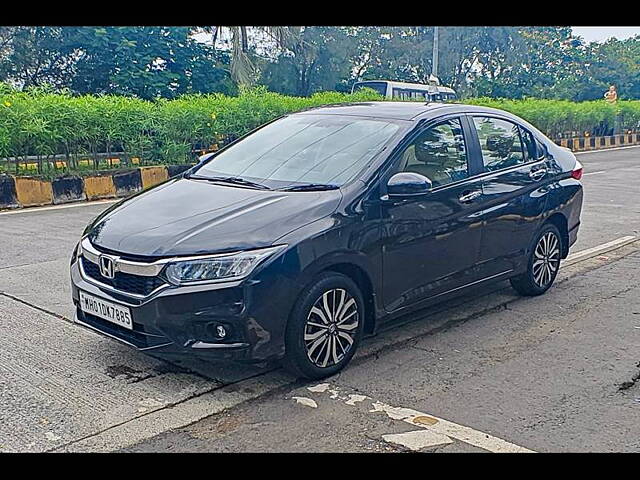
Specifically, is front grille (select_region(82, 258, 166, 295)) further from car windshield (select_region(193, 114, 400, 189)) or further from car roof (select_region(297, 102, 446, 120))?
car roof (select_region(297, 102, 446, 120))

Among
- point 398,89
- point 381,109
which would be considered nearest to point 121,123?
point 381,109

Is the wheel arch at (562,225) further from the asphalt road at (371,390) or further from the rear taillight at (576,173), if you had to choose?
the asphalt road at (371,390)

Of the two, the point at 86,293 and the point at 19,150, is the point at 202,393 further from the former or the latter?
the point at 19,150

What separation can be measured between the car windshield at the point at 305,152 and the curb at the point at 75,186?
4990 millimetres

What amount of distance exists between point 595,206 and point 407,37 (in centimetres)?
3513

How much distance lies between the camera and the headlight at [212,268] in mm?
3771

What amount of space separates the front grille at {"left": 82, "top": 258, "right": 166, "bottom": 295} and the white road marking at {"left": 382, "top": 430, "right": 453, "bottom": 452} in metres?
1.44

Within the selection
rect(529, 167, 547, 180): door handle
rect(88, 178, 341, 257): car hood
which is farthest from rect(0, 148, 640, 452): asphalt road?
rect(529, 167, 547, 180): door handle

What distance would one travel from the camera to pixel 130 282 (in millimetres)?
3902

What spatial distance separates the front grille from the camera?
3.81 meters

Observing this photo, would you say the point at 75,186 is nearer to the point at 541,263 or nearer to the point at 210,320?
the point at 541,263

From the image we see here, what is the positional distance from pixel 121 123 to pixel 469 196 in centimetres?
794

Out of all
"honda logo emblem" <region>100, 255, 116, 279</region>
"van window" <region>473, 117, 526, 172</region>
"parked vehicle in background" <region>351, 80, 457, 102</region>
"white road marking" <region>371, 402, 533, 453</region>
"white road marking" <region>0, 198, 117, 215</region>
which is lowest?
"white road marking" <region>371, 402, 533, 453</region>

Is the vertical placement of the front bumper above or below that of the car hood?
below
